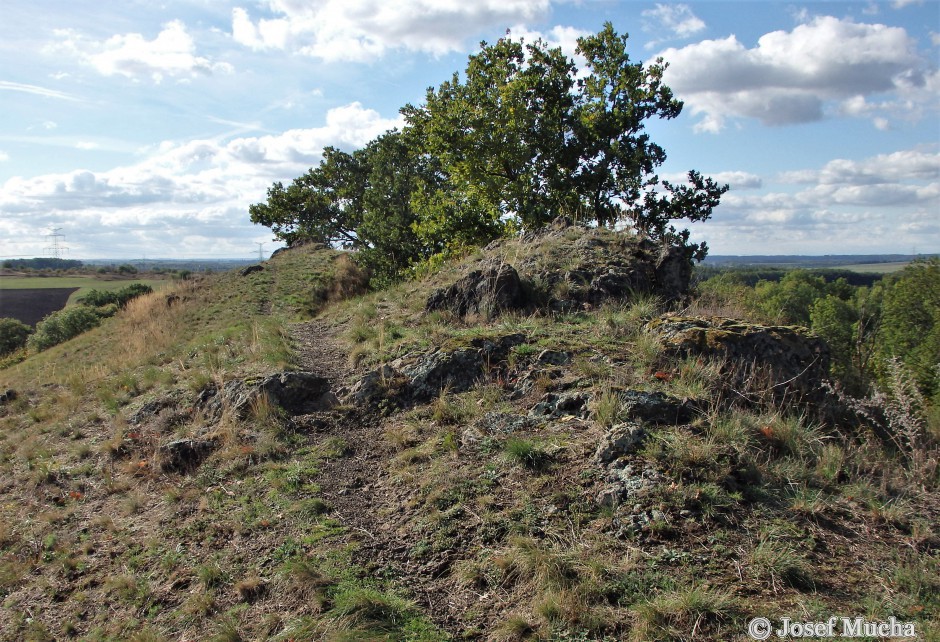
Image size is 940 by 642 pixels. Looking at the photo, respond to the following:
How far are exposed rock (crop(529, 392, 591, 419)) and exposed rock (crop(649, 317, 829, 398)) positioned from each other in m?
1.29

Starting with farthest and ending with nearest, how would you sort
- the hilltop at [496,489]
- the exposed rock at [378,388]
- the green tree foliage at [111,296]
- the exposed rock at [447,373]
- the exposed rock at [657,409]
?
the green tree foliage at [111,296], the exposed rock at [378,388], the exposed rock at [447,373], the exposed rock at [657,409], the hilltop at [496,489]

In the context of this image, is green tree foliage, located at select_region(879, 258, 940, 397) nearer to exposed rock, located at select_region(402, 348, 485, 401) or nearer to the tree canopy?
the tree canopy

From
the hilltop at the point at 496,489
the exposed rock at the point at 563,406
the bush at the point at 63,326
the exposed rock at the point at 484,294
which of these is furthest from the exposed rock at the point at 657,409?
the bush at the point at 63,326

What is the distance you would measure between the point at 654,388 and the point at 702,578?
7.20 ft

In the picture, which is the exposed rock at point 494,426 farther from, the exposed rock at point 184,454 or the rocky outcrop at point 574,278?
the exposed rock at point 184,454

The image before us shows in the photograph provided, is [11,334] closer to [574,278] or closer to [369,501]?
[574,278]

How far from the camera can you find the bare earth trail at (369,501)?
377 centimetres

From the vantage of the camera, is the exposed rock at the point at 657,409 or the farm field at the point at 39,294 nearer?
the exposed rock at the point at 657,409

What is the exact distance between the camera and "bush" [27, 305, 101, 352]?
94.2 ft

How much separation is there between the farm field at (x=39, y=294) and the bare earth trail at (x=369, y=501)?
37382mm

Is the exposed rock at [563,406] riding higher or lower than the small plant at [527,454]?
higher

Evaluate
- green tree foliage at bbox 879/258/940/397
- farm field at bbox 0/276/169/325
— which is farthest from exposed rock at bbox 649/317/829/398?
farm field at bbox 0/276/169/325

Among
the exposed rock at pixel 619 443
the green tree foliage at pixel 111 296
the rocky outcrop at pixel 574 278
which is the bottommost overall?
the exposed rock at pixel 619 443

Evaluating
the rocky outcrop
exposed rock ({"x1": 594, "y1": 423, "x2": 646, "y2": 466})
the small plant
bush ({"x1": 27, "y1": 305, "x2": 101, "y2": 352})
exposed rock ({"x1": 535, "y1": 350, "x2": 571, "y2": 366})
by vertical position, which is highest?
the rocky outcrop
